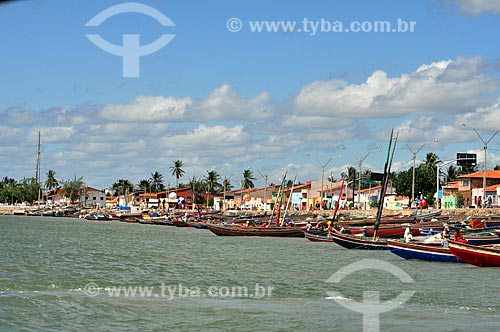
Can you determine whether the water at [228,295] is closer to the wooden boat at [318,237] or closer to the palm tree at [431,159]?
the wooden boat at [318,237]

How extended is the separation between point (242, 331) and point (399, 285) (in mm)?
14964

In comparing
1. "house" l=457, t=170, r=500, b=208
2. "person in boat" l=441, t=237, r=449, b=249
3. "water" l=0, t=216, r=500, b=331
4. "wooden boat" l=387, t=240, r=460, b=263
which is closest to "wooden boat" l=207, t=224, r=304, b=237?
"water" l=0, t=216, r=500, b=331

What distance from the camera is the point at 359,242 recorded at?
6719 cm

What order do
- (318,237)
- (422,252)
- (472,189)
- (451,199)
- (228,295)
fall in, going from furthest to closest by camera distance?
1. (472,189)
2. (451,199)
3. (318,237)
4. (422,252)
5. (228,295)

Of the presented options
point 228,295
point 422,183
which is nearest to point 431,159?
point 422,183

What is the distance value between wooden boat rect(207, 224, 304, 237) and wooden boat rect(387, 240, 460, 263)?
42.4 m

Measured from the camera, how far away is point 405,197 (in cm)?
17688

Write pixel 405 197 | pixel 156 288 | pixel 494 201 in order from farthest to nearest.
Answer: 1. pixel 405 197
2. pixel 494 201
3. pixel 156 288

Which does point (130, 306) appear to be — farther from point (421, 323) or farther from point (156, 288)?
point (421, 323)

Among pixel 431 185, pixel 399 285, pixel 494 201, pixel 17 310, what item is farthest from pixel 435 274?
pixel 431 185

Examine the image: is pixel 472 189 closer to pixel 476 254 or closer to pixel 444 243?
pixel 444 243

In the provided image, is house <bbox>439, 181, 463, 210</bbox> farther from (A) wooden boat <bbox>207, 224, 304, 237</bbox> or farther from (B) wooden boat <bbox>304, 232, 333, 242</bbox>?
(B) wooden boat <bbox>304, 232, 333, 242</bbox>

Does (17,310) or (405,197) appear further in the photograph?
(405,197)

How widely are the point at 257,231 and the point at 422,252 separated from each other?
4961 cm
